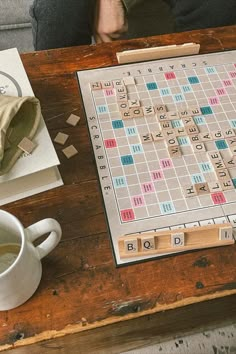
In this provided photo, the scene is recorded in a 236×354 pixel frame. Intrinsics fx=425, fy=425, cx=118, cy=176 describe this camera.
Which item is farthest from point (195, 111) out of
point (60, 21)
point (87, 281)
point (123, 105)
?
point (60, 21)

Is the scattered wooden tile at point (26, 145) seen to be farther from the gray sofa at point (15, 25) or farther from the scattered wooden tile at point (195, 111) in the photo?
the gray sofa at point (15, 25)

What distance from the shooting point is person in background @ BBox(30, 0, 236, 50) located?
40.6 inches

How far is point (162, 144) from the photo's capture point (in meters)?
0.74

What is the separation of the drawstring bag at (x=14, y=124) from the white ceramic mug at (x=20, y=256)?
101 millimetres

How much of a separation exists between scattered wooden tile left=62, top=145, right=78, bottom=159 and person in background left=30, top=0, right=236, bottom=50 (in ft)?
1.48

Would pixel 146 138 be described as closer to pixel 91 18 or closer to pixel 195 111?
pixel 195 111

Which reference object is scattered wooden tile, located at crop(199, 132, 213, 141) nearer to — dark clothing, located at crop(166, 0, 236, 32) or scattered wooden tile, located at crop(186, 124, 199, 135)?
scattered wooden tile, located at crop(186, 124, 199, 135)

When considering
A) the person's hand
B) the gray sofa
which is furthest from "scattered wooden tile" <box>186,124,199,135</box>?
the gray sofa

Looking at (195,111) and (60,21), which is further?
(60,21)

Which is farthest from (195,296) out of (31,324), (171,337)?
(171,337)

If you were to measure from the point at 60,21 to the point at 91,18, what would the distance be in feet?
0.29

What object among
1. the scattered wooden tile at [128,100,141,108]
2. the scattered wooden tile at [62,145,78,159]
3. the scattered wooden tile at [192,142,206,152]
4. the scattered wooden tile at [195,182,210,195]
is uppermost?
the scattered wooden tile at [128,100,141,108]

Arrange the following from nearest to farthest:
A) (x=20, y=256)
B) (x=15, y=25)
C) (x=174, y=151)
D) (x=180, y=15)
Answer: (x=20, y=256) → (x=174, y=151) → (x=180, y=15) → (x=15, y=25)

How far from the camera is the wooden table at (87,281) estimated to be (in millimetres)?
571
